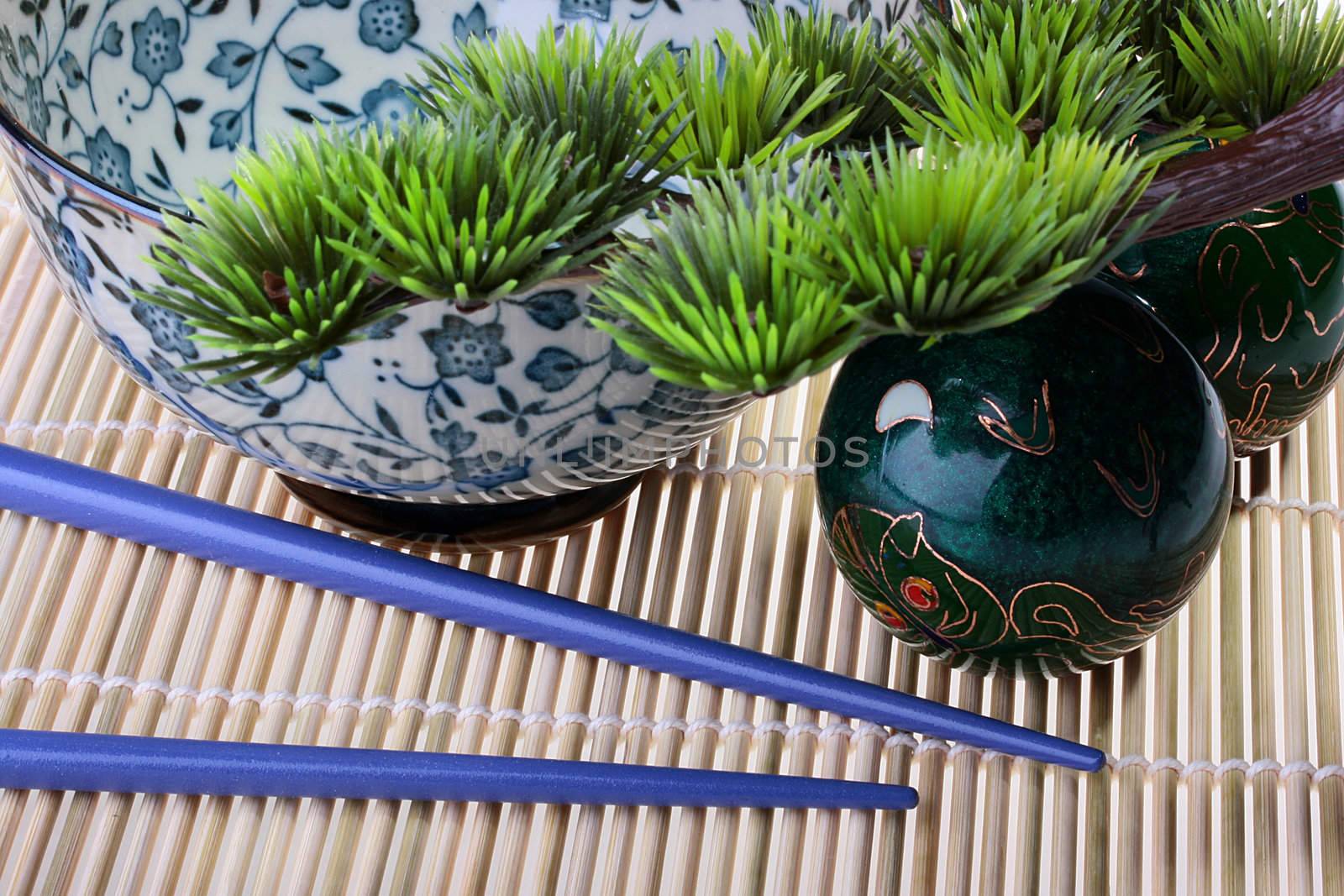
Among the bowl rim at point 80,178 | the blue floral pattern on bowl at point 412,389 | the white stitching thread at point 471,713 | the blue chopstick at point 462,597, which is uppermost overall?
the bowl rim at point 80,178

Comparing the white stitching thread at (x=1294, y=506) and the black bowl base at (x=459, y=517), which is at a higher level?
the white stitching thread at (x=1294, y=506)

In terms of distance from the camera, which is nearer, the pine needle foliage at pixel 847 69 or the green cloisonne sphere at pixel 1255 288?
the pine needle foliage at pixel 847 69

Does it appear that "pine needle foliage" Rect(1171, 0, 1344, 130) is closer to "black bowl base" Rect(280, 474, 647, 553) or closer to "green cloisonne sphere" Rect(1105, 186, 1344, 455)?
"green cloisonne sphere" Rect(1105, 186, 1344, 455)

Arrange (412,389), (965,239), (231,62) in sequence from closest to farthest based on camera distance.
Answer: (965,239)
(412,389)
(231,62)

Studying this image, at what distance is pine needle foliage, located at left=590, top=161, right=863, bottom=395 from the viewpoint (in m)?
0.19

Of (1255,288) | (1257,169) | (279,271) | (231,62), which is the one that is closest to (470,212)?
(279,271)

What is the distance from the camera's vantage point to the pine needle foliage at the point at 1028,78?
0.80 feet

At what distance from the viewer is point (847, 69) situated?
28 centimetres

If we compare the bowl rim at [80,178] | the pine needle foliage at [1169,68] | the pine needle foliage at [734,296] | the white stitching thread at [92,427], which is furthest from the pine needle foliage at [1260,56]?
the white stitching thread at [92,427]

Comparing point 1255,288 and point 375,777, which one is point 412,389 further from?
point 1255,288

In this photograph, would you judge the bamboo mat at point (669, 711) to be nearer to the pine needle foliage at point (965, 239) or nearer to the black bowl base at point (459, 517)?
the black bowl base at point (459, 517)

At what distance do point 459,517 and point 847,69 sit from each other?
0.20 m

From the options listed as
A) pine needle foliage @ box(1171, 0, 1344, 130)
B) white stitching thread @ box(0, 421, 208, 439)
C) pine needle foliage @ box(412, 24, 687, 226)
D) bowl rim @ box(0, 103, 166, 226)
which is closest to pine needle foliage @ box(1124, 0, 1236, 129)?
pine needle foliage @ box(1171, 0, 1344, 130)

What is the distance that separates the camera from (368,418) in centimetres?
31
